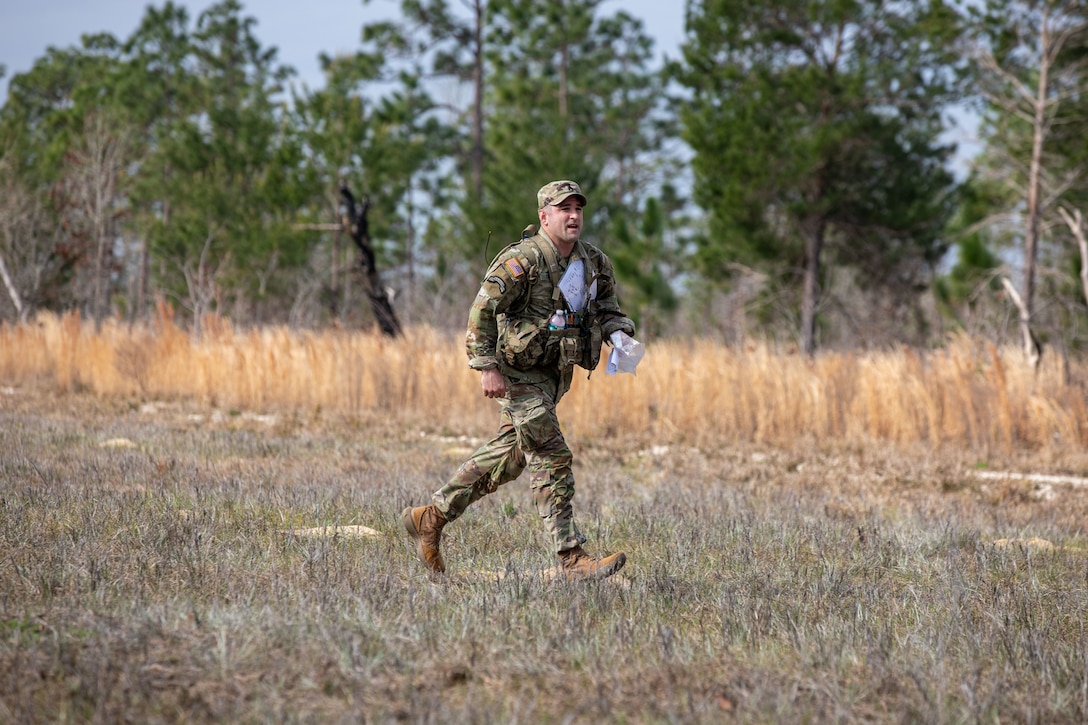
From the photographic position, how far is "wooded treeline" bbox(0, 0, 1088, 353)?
18.3 m

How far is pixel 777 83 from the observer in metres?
19.2

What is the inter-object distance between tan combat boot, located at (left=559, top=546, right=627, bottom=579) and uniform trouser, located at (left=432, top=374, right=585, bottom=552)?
5cm

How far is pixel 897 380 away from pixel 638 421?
2699 mm

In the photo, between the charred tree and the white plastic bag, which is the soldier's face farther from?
the charred tree

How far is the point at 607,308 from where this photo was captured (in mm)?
4512

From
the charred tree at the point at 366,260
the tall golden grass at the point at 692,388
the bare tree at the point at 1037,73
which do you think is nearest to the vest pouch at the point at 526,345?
the tall golden grass at the point at 692,388

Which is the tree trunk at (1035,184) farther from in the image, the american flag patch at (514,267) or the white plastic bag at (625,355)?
the american flag patch at (514,267)

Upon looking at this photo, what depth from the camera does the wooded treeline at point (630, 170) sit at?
18312mm

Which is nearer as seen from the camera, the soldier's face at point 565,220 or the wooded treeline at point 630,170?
the soldier's face at point 565,220

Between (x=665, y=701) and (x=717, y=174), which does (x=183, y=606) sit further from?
(x=717, y=174)

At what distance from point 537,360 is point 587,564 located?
0.91 m

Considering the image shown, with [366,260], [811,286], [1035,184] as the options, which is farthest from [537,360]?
[811,286]

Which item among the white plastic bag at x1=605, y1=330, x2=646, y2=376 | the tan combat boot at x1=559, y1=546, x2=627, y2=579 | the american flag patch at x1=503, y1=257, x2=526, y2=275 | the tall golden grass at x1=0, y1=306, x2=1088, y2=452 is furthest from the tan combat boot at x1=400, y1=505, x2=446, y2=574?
the tall golden grass at x1=0, y1=306, x2=1088, y2=452

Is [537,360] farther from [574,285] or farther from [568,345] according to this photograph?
[574,285]
